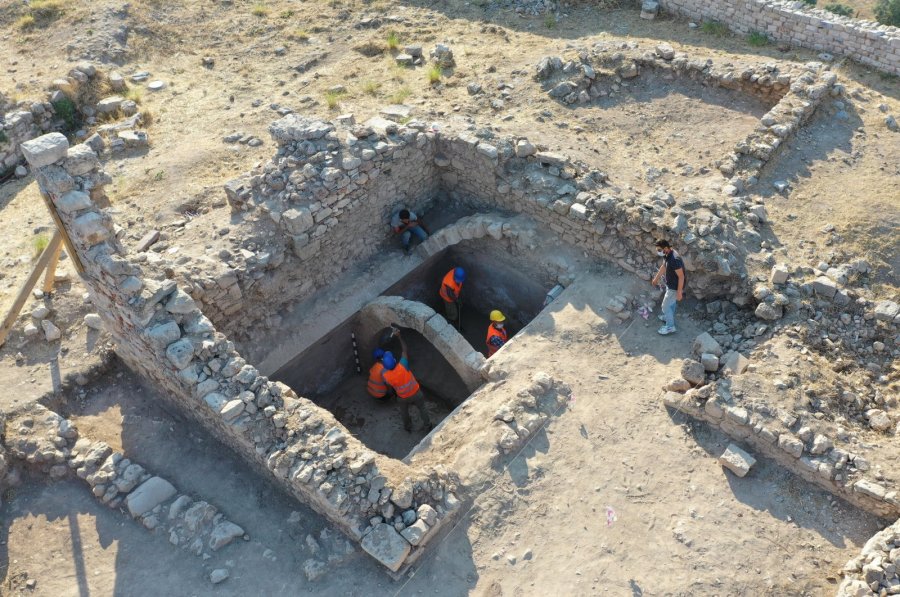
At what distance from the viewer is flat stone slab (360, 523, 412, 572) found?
6586 millimetres

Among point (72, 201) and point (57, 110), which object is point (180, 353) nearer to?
point (72, 201)

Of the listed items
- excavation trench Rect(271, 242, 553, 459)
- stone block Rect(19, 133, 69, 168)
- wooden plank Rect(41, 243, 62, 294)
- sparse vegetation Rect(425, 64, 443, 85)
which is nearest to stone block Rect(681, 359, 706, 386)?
excavation trench Rect(271, 242, 553, 459)

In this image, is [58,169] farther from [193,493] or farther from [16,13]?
[16,13]

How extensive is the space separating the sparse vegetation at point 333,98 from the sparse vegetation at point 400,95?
1.02m

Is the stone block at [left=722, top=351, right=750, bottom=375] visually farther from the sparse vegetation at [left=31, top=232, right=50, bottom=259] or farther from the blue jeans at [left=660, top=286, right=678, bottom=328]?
the sparse vegetation at [left=31, top=232, right=50, bottom=259]

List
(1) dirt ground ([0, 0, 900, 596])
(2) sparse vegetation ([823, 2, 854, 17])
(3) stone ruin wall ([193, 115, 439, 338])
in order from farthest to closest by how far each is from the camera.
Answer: (2) sparse vegetation ([823, 2, 854, 17]), (3) stone ruin wall ([193, 115, 439, 338]), (1) dirt ground ([0, 0, 900, 596])

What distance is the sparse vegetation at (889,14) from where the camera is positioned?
61.4ft

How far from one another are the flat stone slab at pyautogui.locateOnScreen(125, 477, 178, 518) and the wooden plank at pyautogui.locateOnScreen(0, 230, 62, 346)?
2649mm

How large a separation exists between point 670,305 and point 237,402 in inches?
213

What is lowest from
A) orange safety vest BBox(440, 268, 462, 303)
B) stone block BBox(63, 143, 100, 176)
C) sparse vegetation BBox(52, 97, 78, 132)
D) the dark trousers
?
the dark trousers

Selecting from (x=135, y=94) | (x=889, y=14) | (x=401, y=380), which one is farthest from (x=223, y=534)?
(x=889, y=14)

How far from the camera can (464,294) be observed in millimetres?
11672

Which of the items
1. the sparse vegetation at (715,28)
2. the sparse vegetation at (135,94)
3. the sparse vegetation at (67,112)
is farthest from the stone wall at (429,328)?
the sparse vegetation at (715,28)

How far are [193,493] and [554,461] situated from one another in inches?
160
